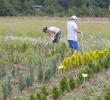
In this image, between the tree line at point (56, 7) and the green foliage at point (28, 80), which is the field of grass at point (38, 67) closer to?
the green foliage at point (28, 80)

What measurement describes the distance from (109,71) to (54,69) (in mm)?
1339

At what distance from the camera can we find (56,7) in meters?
55.8

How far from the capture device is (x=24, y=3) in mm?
54938

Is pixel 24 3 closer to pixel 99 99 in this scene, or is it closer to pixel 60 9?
pixel 60 9

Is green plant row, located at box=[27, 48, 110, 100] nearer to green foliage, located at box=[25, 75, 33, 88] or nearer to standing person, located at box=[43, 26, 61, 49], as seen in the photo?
green foliage, located at box=[25, 75, 33, 88]

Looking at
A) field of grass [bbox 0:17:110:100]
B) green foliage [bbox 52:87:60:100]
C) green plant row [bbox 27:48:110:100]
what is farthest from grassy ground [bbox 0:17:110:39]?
green foliage [bbox 52:87:60:100]

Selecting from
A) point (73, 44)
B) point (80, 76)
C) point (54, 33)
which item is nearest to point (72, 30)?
point (73, 44)

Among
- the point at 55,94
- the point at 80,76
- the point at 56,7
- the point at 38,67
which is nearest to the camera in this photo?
the point at 55,94

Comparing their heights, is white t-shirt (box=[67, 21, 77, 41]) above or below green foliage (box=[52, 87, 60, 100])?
above

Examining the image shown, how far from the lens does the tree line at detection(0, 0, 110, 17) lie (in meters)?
51.6

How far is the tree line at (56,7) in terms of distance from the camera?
5156 centimetres

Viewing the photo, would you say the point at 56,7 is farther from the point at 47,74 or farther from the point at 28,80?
the point at 28,80

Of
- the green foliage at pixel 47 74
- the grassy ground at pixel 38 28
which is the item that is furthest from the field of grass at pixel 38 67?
the grassy ground at pixel 38 28

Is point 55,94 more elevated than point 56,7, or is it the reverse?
point 55,94
